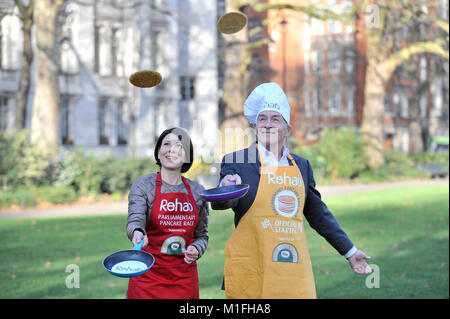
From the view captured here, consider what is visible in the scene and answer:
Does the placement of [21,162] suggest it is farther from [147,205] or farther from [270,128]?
[270,128]

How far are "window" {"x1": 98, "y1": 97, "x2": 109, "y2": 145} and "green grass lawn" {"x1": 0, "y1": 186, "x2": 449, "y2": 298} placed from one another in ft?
56.9

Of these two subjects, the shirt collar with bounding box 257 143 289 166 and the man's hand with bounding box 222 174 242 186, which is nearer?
the man's hand with bounding box 222 174 242 186

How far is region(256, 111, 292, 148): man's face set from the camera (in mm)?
3094

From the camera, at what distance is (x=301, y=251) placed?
119 inches

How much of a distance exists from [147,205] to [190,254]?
1.15 ft

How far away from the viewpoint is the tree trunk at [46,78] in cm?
2033

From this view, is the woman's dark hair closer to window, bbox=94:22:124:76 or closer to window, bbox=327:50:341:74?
window, bbox=94:22:124:76

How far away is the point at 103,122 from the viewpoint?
34.1m

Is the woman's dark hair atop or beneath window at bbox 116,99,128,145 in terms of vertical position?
beneath

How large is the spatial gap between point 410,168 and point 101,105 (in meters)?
16.3

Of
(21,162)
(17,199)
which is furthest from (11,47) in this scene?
(17,199)

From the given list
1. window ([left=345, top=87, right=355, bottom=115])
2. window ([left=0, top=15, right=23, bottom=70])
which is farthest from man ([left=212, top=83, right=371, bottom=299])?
window ([left=345, top=87, right=355, bottom=115])

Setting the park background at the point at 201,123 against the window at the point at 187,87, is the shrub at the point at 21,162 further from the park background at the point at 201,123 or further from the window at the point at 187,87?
the window at the point at 187,87

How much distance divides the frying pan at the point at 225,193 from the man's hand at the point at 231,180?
105mm
